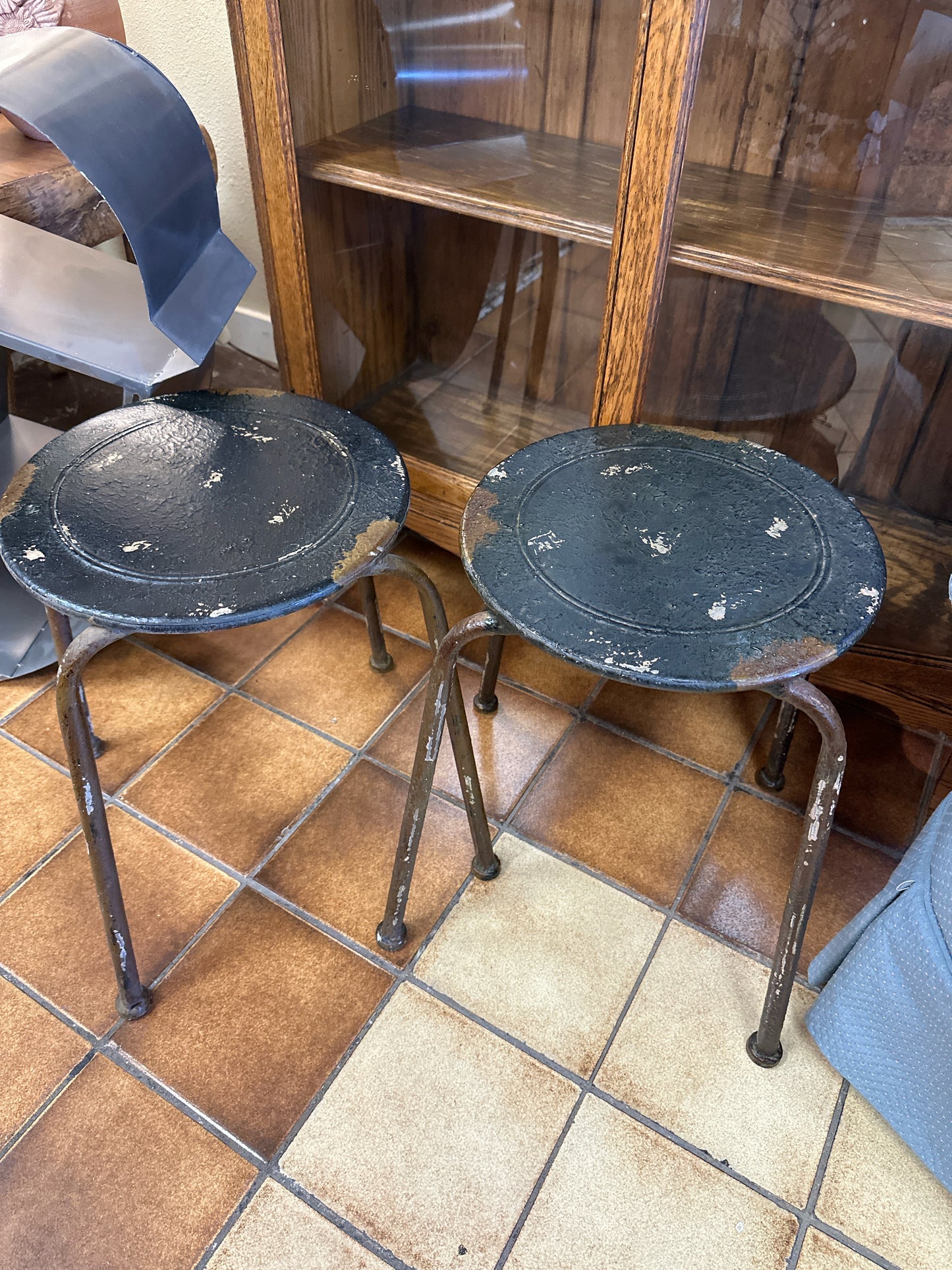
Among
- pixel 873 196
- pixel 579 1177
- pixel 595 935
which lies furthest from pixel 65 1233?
pixel 873 196

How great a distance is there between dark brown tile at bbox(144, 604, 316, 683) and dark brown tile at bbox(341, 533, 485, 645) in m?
0.16

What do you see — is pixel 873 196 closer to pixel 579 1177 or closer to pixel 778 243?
pixel 778 243

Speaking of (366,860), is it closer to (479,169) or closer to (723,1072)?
(723,1072)

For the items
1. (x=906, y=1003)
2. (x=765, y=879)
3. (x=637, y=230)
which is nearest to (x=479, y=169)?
(x=637, y=230)

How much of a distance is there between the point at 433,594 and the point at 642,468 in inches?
11.0

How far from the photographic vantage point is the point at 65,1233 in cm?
97

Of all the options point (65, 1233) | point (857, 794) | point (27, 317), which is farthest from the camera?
point (857, 794)

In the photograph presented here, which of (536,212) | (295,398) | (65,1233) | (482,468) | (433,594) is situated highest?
(536,212)

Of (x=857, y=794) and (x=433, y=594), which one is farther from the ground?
(x=433, y=594)

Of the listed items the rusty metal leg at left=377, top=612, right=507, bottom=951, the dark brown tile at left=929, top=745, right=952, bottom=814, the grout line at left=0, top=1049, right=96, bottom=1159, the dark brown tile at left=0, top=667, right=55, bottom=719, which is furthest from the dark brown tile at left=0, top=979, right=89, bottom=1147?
the dark brown tile at left=929, top=745, right=952, bottom=814

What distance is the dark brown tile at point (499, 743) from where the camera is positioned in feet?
4.72

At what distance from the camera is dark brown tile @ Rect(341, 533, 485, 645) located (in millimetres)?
1713

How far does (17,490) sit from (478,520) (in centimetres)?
50

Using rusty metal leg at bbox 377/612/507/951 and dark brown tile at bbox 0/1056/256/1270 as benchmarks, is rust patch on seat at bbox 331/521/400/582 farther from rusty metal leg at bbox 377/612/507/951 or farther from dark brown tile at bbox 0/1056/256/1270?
dark brown tile at bbox 0/1056/256/1270
